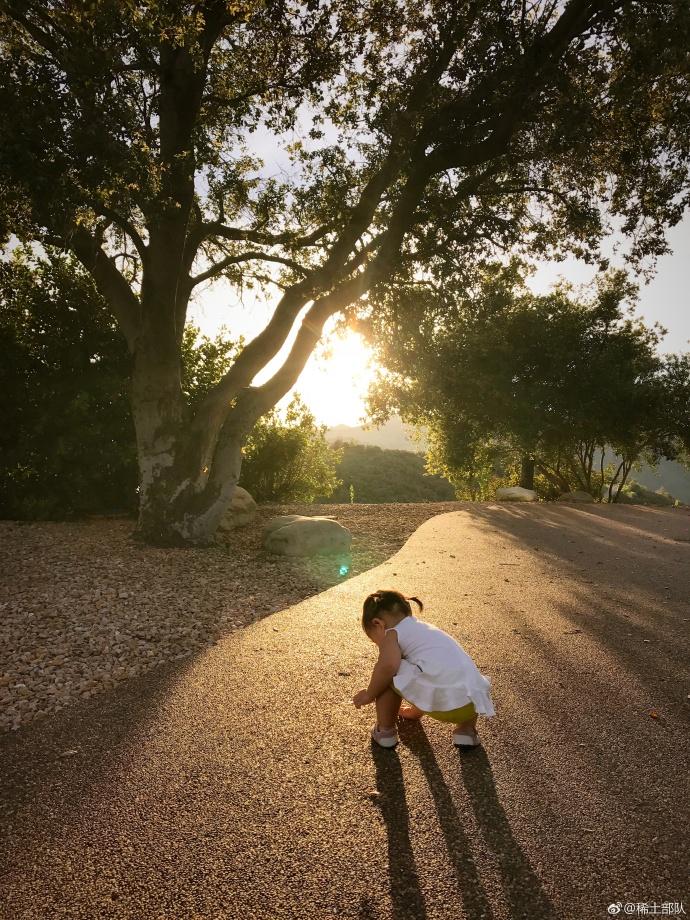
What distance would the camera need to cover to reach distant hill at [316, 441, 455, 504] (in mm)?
34531

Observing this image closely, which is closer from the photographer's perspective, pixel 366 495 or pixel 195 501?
pixel 195 501

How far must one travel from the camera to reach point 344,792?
2643 millimetres

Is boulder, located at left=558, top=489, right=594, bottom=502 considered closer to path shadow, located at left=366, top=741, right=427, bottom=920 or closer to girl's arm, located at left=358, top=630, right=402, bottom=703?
girl's arm, located at left=358, top=630, right=402, bottom=703

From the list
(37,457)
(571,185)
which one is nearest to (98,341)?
(37,457)

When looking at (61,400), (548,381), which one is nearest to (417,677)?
(61,400)

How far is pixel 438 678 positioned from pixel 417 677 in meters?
0.12

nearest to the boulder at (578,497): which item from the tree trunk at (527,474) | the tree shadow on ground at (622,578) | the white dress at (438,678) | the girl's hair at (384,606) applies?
the tree trunk at (527,474)

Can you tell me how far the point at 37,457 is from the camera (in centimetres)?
1045

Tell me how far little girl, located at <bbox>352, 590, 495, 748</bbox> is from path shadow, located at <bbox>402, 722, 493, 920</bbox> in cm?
16

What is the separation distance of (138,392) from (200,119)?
178 inches

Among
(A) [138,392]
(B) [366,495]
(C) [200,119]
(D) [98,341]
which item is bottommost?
(B) [366,495]

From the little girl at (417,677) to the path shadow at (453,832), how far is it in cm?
16

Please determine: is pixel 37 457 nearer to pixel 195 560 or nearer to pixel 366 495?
pixel 195 560

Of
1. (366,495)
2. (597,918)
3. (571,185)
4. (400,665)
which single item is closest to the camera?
(597,918)
